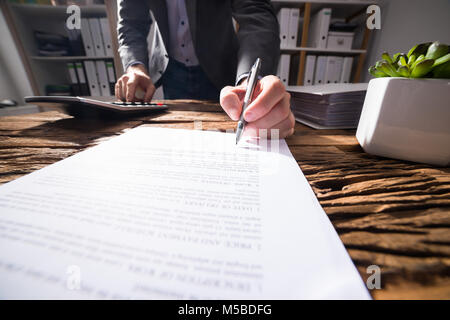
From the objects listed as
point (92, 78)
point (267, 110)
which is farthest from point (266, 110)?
point (92, 78)

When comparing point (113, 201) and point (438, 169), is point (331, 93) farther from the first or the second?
point (113, 201)

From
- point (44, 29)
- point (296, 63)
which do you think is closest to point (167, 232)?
point (296, 63)

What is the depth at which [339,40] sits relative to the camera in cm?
164

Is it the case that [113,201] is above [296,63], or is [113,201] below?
below

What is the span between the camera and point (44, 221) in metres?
0.15

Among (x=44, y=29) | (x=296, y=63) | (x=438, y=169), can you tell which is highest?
(x=44, y=29)

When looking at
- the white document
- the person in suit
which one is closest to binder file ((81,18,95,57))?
the person in suit

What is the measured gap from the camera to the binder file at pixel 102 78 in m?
1.76

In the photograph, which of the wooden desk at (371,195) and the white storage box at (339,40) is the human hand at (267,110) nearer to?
the wooden desk at (371,195)

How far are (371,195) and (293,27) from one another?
1844 mm

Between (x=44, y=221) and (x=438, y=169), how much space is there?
1.46 feet

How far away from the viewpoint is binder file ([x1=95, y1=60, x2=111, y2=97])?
1.76 meters

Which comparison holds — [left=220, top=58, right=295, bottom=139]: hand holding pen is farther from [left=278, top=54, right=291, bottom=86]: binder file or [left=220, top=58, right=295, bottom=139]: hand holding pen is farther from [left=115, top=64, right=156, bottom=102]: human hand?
[left=278, top=54, right=291, bottom=86]: binder file
